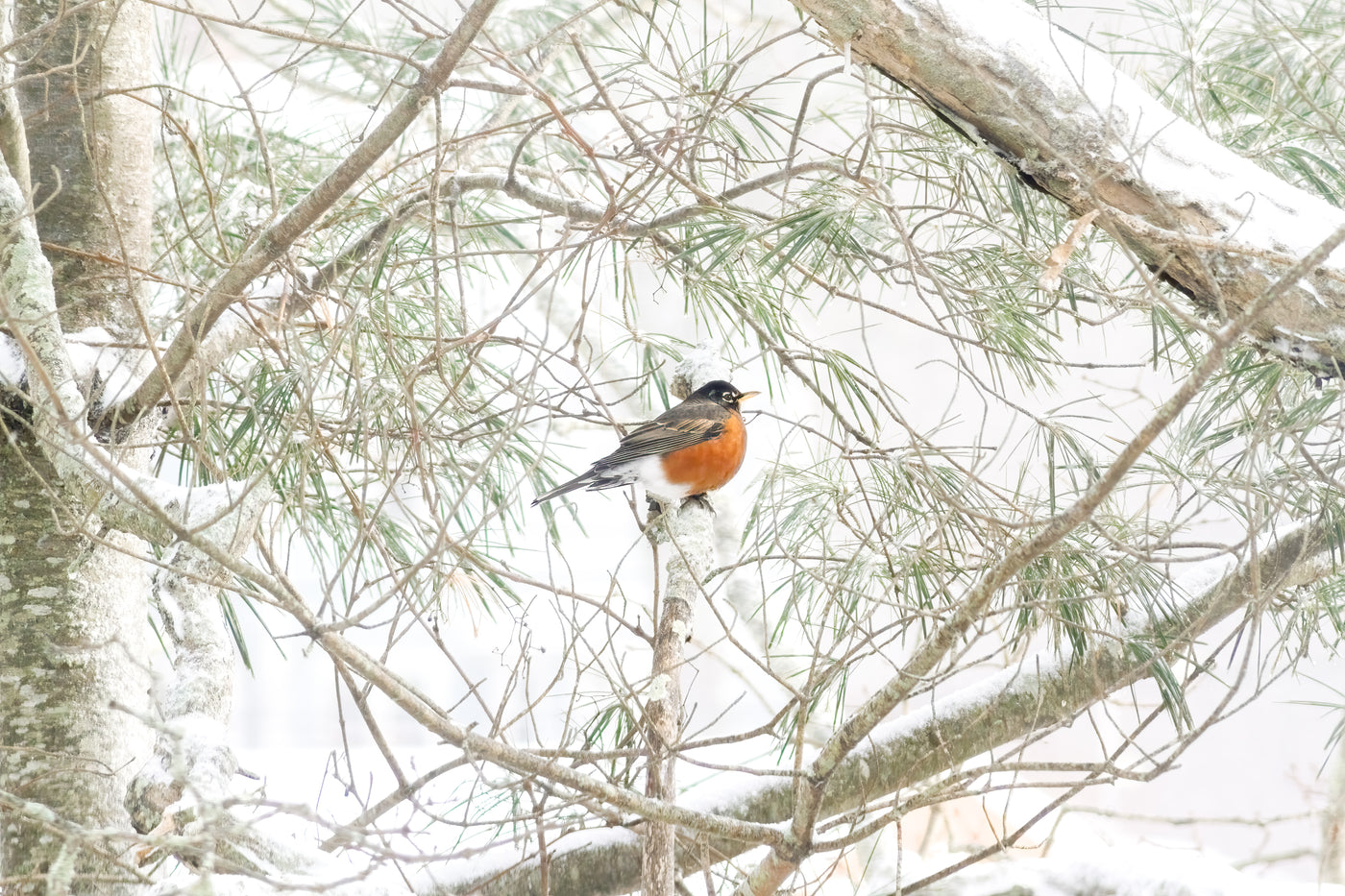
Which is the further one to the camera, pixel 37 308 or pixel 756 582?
pixel 756 582

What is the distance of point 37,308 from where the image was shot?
1452 millimetres

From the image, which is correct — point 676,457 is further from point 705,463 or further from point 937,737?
point 937,737

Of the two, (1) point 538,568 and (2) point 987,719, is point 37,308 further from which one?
(1) point 538,568

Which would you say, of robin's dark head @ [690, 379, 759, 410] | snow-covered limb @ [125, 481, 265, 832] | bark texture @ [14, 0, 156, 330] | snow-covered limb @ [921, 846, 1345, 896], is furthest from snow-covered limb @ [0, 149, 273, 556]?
snow-covered limb @ [921, 846, 1345, 896]

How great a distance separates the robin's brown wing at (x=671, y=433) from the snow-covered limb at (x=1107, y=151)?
33.4 inches

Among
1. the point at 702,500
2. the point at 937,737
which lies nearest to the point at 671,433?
the point at 702,500

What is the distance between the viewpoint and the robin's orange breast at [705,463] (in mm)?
2006

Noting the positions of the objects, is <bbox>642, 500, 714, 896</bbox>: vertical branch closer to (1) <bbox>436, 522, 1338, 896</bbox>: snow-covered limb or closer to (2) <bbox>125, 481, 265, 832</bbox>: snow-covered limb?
(1) <bbox>436, 522, 1338, 896</bbox>: snow-covered limb

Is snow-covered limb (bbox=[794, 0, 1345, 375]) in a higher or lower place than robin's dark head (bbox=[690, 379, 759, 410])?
lower

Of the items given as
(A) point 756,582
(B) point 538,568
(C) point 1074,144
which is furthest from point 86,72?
(B) point 538,568

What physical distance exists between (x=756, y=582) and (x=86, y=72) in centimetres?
317

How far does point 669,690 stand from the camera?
1.41 meters

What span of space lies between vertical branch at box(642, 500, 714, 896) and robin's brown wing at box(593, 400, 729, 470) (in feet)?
0.86

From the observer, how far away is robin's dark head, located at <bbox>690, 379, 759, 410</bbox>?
2104 millimetres
